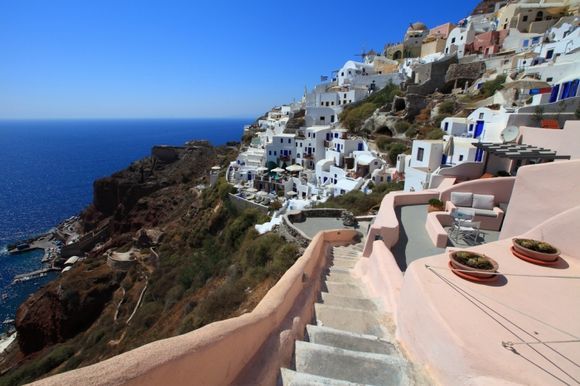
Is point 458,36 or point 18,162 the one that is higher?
point 458,36

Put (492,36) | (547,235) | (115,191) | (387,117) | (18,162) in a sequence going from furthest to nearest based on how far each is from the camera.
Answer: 1. (18,162)
2. (115,191)
3. (492,36)
4. (387,117)
5. (547,235)

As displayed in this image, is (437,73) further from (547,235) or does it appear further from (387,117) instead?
(547,235)

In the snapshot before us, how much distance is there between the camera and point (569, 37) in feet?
85.6

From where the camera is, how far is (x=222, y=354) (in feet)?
7.88

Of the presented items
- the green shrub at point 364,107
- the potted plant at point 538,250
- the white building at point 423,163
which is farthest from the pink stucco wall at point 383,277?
the green shrub at point 364,107

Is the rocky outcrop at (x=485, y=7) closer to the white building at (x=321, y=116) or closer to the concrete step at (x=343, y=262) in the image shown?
the white building at (x=321, y=116)

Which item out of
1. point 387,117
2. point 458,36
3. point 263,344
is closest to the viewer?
point 263,344

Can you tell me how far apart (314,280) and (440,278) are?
230cm

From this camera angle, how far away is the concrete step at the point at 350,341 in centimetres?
332

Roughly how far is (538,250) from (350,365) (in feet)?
14.0


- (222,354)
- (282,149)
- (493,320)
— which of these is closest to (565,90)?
(493,320)

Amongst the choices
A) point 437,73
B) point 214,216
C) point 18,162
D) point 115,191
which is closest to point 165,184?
point 115,191

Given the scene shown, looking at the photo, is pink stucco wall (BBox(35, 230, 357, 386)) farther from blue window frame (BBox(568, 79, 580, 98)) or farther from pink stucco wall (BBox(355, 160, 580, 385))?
blue window frame (BBox(568, 79, 580, 98))

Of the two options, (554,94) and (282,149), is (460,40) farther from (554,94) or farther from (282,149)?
(282,149)
